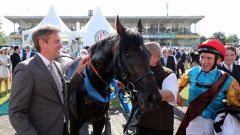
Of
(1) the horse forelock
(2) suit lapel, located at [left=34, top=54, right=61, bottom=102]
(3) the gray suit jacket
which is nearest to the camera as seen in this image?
(3) the gray suit jacket

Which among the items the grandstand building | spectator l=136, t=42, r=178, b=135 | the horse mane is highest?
the grandstand building

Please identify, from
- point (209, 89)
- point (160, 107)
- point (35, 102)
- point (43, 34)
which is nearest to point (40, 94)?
point (35, 102)

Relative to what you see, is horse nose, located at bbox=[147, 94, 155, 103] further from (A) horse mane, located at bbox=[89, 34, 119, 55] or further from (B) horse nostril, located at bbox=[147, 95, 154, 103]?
(A) horse mane, located at bbox=[89, 34, 119, 55]

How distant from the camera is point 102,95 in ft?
12.2

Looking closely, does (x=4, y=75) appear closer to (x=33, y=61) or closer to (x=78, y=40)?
(x=78, y=40)

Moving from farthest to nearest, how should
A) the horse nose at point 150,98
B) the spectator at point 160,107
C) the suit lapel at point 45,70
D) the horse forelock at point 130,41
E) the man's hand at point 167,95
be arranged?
the spectator at point 160,107 → the man's hand at point 167,95 → the horse forelock at point 130,41 → the horse nose at point 150,98 → the suit lapel at point 45,70

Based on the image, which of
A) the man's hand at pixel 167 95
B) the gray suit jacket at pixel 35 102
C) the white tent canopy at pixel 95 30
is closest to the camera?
the gray suit jacket at pixel 35 102

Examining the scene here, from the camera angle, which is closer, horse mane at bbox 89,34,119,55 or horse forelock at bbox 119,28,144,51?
horse forelock at bbox 119,28,144,51

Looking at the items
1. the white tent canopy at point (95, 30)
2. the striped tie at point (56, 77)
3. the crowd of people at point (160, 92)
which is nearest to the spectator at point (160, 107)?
the crowd of people at point (160, 92)

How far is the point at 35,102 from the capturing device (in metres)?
2.44

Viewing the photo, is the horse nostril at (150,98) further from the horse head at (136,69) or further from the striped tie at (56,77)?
the striped tie at (56,77)

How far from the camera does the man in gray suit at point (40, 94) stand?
232 centimetres

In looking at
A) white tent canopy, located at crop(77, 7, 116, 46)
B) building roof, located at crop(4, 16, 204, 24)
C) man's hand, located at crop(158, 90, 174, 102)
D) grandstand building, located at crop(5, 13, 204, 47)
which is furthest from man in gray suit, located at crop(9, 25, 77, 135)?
building roof, located at crop(4, 16, 204, 24)

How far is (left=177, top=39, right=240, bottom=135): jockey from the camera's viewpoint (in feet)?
10.3
